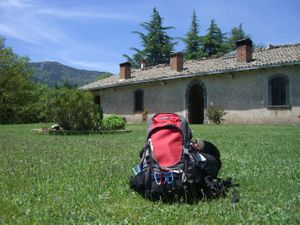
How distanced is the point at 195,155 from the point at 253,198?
728 millimetres

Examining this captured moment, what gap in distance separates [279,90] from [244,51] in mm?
3545

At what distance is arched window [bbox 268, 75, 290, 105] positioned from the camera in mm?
20172

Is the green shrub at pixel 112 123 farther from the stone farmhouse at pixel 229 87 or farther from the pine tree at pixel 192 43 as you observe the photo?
the pine tree at pixel 192 43

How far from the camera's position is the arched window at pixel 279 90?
66.2ft

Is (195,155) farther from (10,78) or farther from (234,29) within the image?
(234,29)

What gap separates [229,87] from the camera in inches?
881

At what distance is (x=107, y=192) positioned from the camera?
3.98 meters

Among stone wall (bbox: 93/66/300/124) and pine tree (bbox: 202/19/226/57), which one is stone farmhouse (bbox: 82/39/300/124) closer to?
stone wall (bbox: 93/66/300/124)

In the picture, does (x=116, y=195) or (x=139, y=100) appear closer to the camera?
(x=116, y=195)

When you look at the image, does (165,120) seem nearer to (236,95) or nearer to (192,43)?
(236,95)

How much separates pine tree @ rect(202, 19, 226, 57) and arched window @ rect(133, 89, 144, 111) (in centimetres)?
2107

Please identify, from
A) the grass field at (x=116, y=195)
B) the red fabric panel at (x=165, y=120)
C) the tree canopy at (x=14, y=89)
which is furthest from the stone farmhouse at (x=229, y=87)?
the red fabric panel at (x=165, y=120)

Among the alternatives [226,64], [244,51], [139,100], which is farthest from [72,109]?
[139,100]

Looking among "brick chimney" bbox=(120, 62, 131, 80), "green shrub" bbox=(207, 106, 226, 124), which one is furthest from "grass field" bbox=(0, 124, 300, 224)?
"brick chimney" bbox=(120, 62, 131, 80)
